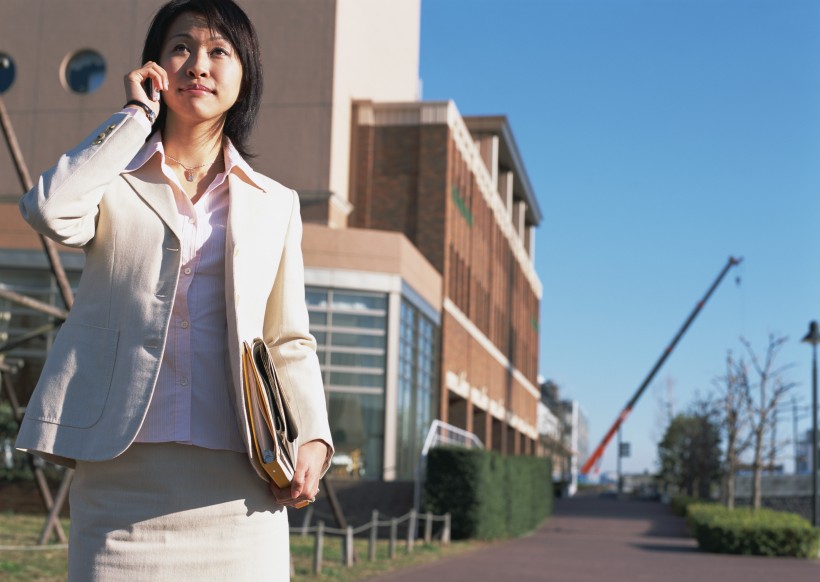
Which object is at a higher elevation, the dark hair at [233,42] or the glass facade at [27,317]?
the glass facade at [27,317]

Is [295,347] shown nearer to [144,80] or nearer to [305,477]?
[305,477]

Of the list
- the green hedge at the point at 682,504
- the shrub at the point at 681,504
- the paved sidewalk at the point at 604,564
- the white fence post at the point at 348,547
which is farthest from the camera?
the shrub at the point at 681,504

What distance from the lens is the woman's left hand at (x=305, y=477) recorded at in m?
2.58

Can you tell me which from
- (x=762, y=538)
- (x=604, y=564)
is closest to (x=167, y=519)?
(x=604, y=564)

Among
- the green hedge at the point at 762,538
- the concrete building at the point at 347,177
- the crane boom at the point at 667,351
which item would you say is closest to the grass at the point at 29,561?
the concrete building at the point at 347,177

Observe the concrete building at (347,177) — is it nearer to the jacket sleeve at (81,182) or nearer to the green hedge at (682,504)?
Answer: the green hedge at (682,504)

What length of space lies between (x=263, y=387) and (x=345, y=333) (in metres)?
26.4

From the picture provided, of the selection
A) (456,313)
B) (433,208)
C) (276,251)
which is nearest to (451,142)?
(433,208)

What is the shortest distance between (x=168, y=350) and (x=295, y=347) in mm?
327

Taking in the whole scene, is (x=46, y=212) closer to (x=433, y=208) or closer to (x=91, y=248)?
(x=91, y=248)

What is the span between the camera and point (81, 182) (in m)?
2.47

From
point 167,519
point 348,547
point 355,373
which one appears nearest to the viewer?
point 167,519

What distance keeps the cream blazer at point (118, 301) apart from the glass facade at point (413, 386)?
27.5 m

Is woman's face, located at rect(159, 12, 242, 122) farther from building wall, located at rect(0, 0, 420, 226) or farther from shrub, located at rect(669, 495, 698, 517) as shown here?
shrub, located at rect(669, 495, 698, 517)
